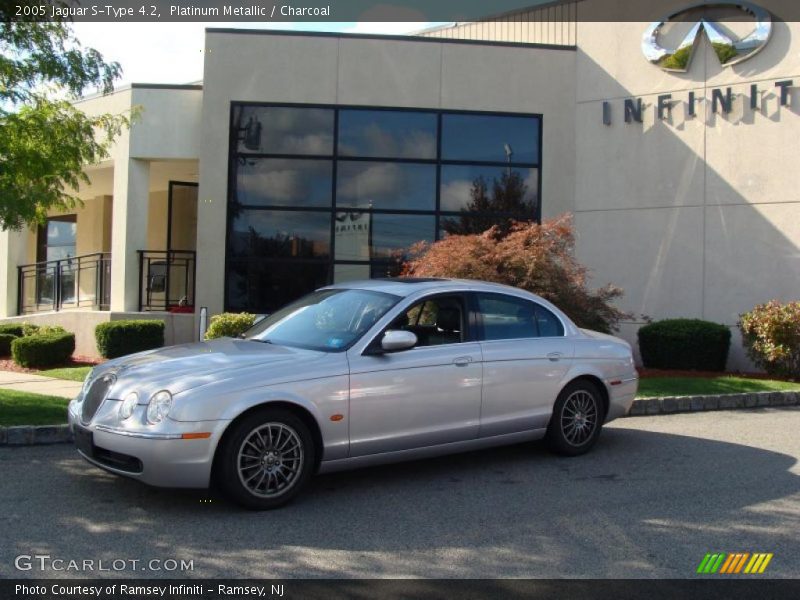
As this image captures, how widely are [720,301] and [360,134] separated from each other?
739cm

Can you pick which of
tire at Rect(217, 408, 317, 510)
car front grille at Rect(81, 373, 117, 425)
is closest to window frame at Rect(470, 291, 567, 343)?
tire at Rect(217, 408, 317, 510)

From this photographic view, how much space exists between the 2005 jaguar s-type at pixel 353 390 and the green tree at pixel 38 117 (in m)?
3.59

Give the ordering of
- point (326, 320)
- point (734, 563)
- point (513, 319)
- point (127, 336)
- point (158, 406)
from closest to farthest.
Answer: point (734, 563)
point (158, 406)
point (326, 320)
point (513, 319)
point (127, 336)

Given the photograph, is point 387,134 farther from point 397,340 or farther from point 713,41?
point 397,340

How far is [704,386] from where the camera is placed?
11047 mm

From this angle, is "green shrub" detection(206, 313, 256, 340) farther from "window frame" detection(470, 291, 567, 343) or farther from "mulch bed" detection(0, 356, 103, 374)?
"window frame" detection(470, 291, 567, 343)

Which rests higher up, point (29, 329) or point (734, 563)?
point (29, 329)

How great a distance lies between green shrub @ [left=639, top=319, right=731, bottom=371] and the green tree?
9.36 m

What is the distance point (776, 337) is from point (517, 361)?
7336 millimetres

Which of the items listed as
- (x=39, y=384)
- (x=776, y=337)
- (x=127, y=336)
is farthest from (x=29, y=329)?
(x=776, y=337)

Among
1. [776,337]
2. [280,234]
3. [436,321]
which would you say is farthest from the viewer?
[280,234]

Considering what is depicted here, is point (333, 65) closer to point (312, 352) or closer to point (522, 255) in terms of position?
point (522, 255)

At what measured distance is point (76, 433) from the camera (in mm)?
5699

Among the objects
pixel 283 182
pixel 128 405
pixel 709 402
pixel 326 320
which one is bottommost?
pixel 709 402
